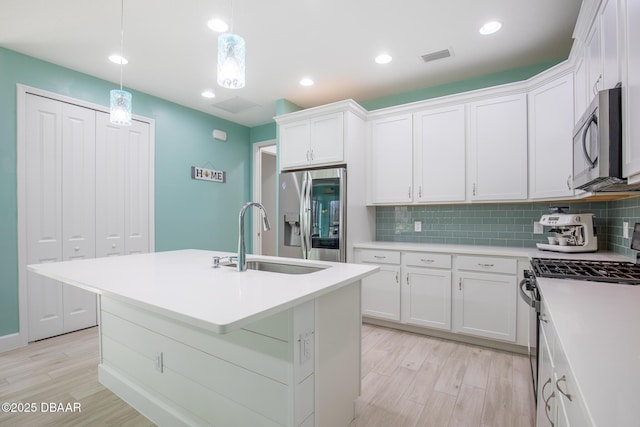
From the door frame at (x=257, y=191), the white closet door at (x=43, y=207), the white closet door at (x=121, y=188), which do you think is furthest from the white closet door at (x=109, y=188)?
the door frame at (x=257, y=191)

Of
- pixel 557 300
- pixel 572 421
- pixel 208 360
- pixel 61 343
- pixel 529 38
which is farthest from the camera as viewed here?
pixel 61 343

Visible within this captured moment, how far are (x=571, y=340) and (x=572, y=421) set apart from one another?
0.59ft

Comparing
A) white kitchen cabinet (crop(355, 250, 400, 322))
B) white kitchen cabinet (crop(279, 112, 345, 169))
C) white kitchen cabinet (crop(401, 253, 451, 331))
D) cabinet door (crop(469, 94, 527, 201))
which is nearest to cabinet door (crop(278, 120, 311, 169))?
white kitchen cabinet (crop(279, 112, 345, 169))

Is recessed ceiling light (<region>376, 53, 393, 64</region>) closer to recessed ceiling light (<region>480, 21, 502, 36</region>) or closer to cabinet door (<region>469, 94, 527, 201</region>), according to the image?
recessed ceiling light (<region>480, 21, 502, 36</region>)

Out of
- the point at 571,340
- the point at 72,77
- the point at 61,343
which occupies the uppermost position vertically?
the point at 72,77

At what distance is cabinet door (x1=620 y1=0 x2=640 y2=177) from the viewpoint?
1103 mm

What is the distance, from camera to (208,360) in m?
1.54

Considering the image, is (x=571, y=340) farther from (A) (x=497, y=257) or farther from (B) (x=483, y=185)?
(B) (x=483, y=185)

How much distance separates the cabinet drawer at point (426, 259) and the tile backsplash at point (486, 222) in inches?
23.1

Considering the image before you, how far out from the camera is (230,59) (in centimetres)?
160

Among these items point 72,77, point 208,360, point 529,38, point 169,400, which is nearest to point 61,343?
point 169,400

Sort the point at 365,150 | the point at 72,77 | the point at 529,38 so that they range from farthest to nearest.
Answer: the point at 365,150 < the point at 72,77 < the point at 529,38

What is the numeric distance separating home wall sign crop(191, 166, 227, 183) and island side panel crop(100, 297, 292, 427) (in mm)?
2472

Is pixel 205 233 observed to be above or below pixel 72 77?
below
